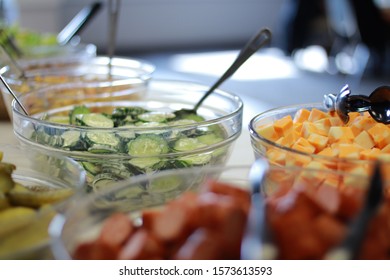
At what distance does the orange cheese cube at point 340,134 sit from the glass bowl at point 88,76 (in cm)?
46

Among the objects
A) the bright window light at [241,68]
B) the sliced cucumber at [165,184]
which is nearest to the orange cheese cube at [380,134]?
the sliced cucumber at [165,184]

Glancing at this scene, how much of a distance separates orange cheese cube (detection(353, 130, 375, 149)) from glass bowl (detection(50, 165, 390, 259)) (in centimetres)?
23

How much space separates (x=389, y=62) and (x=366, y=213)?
16.8ft

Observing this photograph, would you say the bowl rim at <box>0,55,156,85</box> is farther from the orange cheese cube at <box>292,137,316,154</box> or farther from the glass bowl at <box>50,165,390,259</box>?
the glass bowl at <box>50,165,390,259</box>

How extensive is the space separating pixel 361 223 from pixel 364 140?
0.37 metres

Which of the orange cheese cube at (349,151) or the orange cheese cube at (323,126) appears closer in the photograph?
the orange cheese cube at (349,151)

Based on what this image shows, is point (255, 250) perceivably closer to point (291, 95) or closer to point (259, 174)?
point (259, 174)

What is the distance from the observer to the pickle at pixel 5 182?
59 centimetres

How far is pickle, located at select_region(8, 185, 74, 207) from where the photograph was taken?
0.56m

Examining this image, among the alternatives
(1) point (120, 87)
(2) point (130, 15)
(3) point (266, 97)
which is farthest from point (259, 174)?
(2) point (130, 15)

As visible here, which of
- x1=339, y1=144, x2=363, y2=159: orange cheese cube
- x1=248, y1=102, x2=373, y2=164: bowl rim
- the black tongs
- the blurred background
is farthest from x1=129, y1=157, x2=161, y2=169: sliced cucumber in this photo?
the blurred background

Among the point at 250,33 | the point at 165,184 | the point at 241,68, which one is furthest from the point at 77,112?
the point at 250,33

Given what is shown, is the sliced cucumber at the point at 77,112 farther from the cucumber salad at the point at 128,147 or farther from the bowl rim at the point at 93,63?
the bowl rim at the point at 93,63

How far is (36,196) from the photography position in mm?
566
